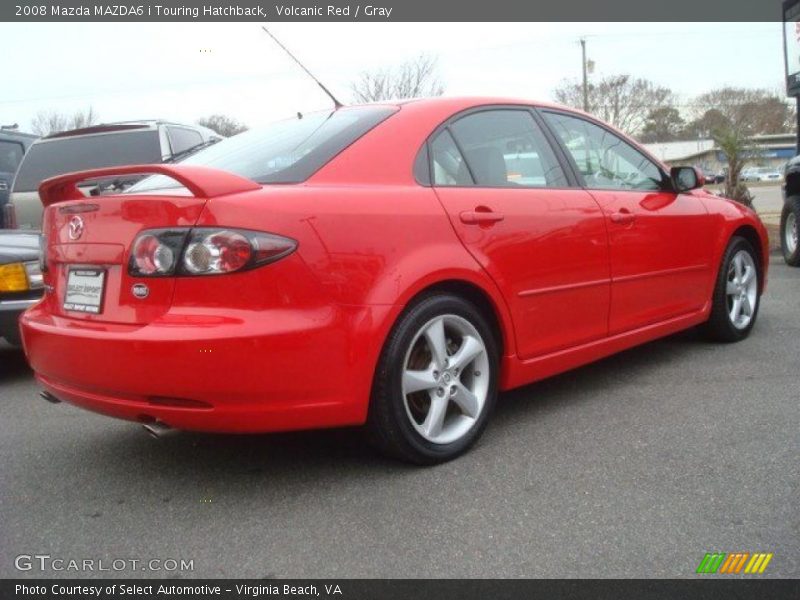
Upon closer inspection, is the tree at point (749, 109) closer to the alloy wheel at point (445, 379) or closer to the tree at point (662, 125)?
the tree at point (662, 125)

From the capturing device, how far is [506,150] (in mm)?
3615

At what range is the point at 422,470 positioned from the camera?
3.01 metres

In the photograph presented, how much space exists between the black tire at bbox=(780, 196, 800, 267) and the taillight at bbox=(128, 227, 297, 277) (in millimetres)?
7528

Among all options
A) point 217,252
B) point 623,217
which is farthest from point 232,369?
point 623,217

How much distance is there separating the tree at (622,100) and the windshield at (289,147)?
42.4 metres

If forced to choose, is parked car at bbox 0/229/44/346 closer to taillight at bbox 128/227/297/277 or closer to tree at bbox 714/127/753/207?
taillight at bbox 128/227/297/277

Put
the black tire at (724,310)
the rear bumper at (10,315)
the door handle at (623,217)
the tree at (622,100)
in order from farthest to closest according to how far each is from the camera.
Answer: the tree at (622,100) < the black tire at (724,310) < the rear bumper at (10,315) < the door handle at (623,217)

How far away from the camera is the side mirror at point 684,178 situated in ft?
15.0

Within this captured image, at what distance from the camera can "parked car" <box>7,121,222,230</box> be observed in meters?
7.48

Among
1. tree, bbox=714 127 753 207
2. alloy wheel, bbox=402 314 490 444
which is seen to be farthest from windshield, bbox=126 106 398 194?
tree, bbox=714 127 753 207

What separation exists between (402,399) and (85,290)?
4.09ft

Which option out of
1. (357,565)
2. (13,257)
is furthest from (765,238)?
(13,257)

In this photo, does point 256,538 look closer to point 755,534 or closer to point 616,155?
point 755,534
